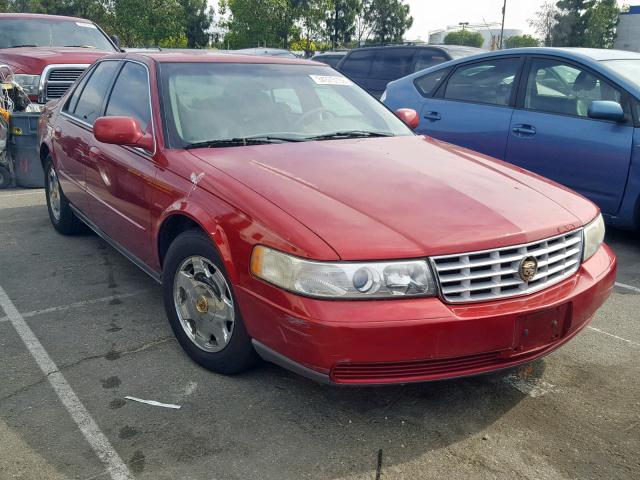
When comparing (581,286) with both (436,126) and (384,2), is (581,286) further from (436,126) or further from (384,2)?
(384,2)

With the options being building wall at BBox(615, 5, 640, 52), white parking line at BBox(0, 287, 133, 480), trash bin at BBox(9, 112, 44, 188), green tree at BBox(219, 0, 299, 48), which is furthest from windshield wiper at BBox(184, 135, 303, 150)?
building wall at BBox(615, 5, 640, 52)

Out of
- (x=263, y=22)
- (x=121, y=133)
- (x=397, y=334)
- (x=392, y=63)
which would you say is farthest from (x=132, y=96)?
(x=263, y=22)

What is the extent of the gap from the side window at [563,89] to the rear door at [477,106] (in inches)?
6.9

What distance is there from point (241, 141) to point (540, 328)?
182 centimetres

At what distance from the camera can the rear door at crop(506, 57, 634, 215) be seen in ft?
16.2

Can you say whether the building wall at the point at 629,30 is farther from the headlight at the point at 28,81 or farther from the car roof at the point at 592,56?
the headlight at the point at 28,81

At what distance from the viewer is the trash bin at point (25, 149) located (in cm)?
689

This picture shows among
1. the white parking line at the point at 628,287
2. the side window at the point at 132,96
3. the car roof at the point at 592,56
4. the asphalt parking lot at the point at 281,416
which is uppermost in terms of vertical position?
the car roof at the point at 592,56

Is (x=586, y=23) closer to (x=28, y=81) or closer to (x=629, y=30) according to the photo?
(x=629, y=30)

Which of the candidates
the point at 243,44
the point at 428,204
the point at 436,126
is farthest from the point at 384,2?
the point at 428,204

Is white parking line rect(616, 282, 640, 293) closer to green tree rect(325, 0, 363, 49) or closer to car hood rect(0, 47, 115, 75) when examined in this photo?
car hood rect(0, 47, 115, 75)

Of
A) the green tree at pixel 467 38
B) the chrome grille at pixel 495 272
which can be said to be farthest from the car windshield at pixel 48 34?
the green tree at pixel 467 38

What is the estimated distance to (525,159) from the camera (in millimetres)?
5469

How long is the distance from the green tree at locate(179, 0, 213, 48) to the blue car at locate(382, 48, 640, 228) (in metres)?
45.5
